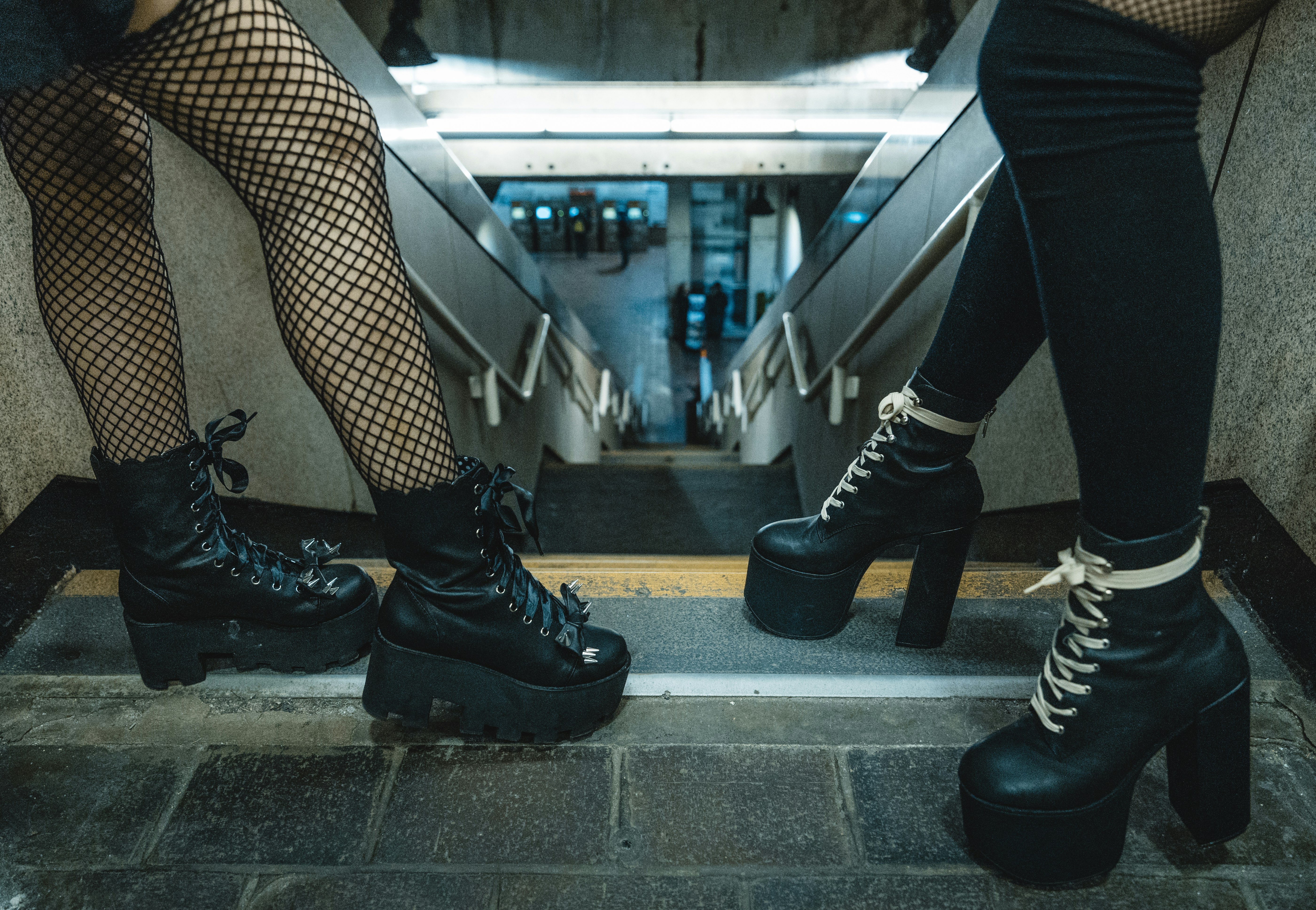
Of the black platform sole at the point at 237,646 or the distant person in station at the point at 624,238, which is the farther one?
the distant person in station at the point at 624,238

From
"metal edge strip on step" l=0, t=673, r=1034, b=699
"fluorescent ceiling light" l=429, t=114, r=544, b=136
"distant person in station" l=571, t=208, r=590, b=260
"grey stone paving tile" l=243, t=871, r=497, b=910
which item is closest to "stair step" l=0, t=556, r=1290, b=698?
"metal edge strip on step" l=0, t=673, r=1034, b=699

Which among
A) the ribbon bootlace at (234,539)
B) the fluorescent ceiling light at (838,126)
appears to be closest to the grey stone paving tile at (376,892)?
the ribbon bootlace at (234,539)

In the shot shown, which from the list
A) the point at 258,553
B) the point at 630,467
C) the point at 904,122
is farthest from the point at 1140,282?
the point at 630,467

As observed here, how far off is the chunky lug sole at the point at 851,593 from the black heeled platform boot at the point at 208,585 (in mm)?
617

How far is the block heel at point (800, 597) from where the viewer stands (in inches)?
44.6

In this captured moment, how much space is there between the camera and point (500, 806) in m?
0.91

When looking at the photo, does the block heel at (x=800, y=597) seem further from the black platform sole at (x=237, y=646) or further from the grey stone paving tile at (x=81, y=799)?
the grey stone paving tile at (x=81, y=799)

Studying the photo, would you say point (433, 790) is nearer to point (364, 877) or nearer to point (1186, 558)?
point (364, 877)

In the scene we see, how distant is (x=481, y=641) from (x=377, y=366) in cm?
37

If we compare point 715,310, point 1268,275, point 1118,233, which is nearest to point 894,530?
point 1118,233

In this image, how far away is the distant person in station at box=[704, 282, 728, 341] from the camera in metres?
17.2

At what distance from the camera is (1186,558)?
28.5 inches

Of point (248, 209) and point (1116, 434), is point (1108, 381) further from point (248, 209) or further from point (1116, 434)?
point (248, 209)

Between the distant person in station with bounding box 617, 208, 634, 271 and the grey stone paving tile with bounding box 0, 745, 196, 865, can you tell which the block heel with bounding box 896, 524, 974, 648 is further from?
the distant person in station with bounding box 617, 208, 634, 271
